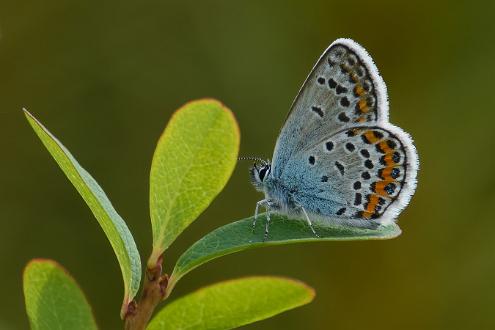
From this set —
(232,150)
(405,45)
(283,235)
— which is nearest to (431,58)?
(405,45)

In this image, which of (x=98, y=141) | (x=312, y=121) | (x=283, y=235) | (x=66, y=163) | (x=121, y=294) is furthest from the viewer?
(x=98, y=141)

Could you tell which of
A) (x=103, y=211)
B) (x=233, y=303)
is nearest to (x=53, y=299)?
(x=103, y=211)

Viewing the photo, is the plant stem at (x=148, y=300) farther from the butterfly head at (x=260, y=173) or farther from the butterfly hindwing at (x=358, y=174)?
the butterfly head at (x=260, y=173)

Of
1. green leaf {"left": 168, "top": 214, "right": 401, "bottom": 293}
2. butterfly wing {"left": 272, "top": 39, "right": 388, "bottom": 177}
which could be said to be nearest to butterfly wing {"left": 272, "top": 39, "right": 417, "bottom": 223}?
butterfly wing {"left": 272, "top": 39, "right": 388, "bottom": 177}

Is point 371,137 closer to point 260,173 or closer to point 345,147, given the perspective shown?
point 345,147

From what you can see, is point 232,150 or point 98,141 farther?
point 98,141

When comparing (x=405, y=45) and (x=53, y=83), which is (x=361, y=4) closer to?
(x=405, y=45)

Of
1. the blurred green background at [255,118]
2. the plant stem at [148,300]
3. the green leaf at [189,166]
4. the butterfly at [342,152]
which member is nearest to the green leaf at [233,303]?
the plant stem at [148,300]
